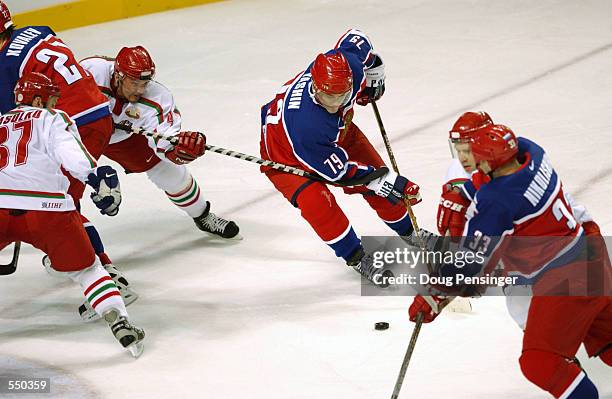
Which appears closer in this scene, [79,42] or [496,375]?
[496,375]

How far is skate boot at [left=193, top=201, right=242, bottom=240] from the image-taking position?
4676 mm

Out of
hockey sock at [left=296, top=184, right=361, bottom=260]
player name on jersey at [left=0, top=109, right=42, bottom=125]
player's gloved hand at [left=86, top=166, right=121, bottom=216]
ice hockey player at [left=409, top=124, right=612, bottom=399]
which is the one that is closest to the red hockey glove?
ice hockey player at [left=409, top=124, right=612, bottom=399]

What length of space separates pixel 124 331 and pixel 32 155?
676mm

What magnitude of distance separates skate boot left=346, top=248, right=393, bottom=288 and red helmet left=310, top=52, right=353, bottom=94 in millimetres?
663

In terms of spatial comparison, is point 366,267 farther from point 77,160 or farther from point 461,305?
point 77,160

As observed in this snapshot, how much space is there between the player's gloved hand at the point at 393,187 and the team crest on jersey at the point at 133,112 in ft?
3.39

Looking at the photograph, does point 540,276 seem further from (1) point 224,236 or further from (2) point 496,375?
(1) point 224,236

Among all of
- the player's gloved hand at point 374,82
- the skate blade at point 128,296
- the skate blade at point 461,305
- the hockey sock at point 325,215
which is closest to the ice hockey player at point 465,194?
the skate blade at point 461,305

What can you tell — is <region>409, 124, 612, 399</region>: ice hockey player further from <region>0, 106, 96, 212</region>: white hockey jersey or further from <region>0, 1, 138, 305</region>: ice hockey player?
<region>0, 1, 138, 305</region>: ice hockey player

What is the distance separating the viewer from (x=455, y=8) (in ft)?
27.1

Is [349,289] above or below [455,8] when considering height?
above

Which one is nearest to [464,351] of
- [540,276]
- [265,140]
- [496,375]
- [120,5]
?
[496,375]

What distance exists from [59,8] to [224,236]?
12.6 feet

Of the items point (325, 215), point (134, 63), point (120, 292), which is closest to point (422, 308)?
point (325, 215)
